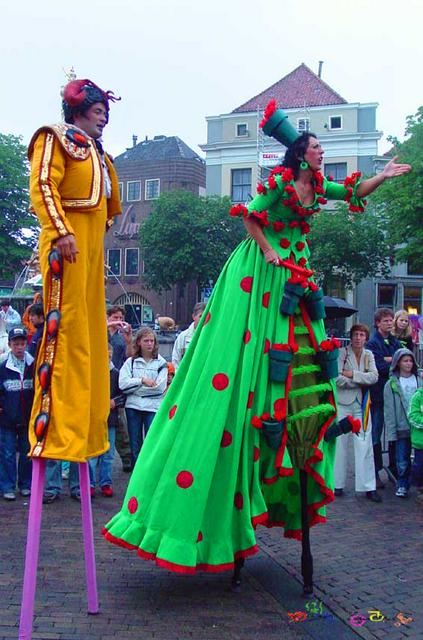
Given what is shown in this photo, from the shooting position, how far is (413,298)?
37.7 meters

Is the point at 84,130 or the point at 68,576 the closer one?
the point at 84,130

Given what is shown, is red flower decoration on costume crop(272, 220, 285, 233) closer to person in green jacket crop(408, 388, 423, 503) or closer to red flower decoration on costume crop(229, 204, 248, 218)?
red flower decoration on costume crop(229, 204, 248, 218)

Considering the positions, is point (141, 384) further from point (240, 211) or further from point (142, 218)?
point (142, 218)

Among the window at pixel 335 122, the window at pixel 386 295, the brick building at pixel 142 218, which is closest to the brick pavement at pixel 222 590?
the window at pixel 386 295

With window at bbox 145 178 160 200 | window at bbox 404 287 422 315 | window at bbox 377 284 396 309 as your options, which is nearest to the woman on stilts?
window at bbox 377 284 396 309

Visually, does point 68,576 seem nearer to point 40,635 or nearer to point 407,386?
point 40,635

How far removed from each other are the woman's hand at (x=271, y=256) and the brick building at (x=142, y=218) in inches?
1667

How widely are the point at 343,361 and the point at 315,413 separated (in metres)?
3.53

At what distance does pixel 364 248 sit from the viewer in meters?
32.6

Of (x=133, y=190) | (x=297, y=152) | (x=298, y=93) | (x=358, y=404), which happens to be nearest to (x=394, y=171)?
(x=297, y=152)

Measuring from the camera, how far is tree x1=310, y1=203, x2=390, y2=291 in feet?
106

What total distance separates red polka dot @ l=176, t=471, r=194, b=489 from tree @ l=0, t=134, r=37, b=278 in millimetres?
32110

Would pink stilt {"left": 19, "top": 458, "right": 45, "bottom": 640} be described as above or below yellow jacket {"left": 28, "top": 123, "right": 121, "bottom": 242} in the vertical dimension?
below

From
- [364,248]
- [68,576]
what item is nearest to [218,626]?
[68,576]
